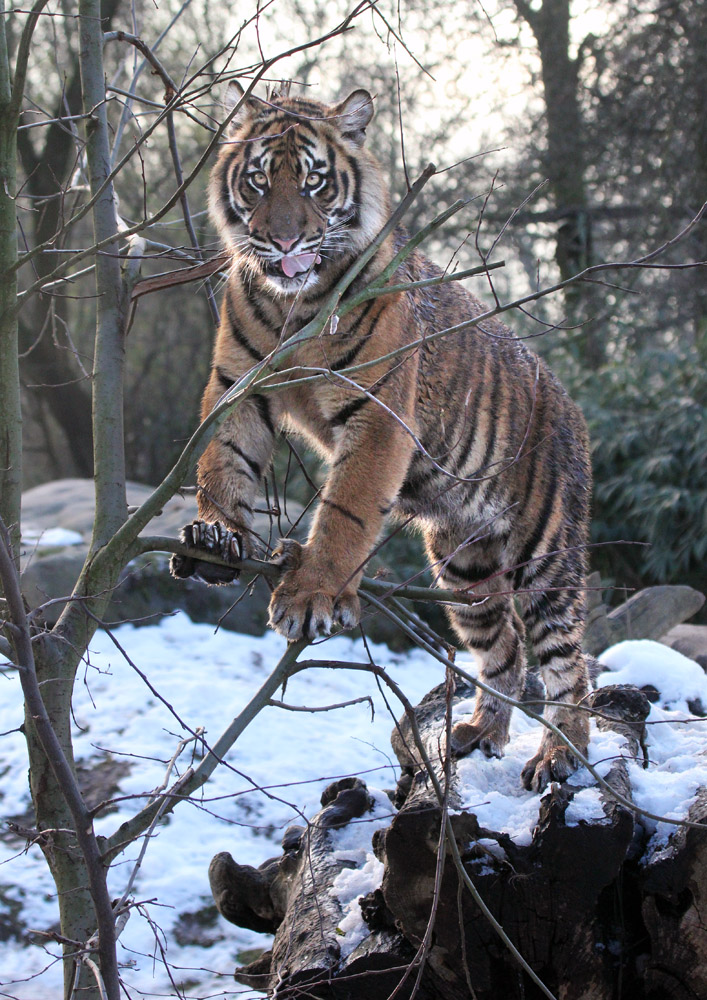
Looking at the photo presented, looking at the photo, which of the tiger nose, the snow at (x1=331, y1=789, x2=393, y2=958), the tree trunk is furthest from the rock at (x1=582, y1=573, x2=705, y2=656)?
the tree trunk

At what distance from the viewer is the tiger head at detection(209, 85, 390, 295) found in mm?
3000

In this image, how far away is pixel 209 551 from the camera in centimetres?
250

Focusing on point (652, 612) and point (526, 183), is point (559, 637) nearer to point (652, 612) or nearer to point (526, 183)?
point (652, 612)

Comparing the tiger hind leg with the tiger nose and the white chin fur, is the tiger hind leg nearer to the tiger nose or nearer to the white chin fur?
the white chin fur

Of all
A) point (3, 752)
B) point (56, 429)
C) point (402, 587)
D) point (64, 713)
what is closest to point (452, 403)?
point (402, 587)

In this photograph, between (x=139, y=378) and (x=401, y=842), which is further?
(x=139, y=378)

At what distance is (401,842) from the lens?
2.85 m

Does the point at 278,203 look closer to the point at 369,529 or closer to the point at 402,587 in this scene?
the point at 369,529

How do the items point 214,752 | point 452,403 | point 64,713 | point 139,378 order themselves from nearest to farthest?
point 214,752 → point 64,713 → point 452,403 → point 139,378

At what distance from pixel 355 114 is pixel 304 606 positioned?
176 cm

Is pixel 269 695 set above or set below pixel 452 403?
below

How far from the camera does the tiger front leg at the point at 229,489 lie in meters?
2.55

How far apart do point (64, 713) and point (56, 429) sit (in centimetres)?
1040

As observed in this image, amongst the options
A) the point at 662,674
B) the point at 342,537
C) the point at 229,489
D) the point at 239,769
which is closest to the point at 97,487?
the point at 229,489
